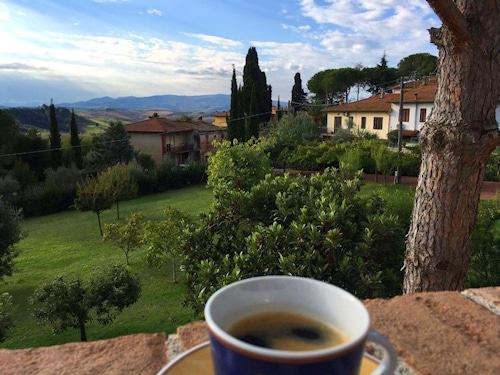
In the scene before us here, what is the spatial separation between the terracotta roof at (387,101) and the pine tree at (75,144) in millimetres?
20810

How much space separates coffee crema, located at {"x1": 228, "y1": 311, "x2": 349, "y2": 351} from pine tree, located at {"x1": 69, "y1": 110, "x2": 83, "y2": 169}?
30163 millimetres

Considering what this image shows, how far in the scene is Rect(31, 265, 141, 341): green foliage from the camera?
8.00m

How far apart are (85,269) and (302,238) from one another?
37.5 ft

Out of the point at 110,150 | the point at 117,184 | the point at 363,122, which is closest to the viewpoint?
the point at 117,184

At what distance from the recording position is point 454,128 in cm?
271

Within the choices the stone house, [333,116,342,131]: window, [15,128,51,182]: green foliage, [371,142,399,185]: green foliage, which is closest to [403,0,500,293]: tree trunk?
[371,142,399,185]: green foliage

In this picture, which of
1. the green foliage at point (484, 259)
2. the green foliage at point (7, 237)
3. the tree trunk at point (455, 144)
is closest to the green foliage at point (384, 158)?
the green foliage at point (484, 259)

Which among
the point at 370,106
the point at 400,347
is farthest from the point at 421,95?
the point at 400,347

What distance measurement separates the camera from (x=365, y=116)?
114ft

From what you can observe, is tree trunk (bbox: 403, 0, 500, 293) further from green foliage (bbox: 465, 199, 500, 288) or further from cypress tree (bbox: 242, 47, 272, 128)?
cypress tree (bbox: 242, 47, 272, 128)

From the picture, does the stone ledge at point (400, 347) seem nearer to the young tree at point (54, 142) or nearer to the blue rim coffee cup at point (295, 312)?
the blue rim coffee cup at point (295, 312)

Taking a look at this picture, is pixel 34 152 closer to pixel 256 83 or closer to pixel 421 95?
pixel 256 83

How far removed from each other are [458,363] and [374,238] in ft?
9.43

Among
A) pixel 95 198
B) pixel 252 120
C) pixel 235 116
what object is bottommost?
pixel 95 198
